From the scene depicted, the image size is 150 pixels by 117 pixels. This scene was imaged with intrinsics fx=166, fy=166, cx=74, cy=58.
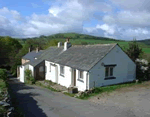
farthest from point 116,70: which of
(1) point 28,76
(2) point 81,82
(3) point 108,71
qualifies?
(1) point 28,76

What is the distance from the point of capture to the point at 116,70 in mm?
17734

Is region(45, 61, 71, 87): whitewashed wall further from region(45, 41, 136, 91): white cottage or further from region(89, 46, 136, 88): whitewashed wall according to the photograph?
region(89, 46, 136, 88): whitewashed wall

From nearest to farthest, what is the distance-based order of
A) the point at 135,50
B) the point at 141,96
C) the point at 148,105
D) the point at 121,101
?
the point at 148,105, the point at 121,101, the point at 141,96, the point at 135,50

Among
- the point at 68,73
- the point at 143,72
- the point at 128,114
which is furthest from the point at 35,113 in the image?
the point at 143,72

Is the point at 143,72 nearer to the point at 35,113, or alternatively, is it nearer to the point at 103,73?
the point at 103,73

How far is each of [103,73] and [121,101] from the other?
498cm

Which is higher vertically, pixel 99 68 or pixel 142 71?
pixel 99 68

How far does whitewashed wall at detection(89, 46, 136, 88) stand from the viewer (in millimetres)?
16188

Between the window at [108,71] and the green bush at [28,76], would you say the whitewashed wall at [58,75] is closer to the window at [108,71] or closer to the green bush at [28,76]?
the green bush at [28,76]

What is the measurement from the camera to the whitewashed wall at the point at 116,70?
1619cm

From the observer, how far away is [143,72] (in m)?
19.9

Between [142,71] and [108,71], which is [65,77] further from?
[142,71]

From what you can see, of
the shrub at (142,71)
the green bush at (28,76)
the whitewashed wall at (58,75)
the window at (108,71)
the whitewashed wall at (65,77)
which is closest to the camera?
the whitewashed wall at (65,77)

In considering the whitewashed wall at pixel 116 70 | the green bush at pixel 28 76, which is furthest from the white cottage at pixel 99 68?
the green bush at pixel 28 76
